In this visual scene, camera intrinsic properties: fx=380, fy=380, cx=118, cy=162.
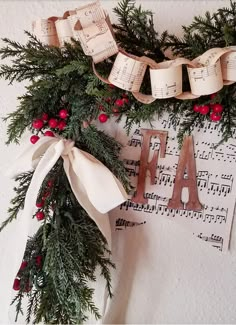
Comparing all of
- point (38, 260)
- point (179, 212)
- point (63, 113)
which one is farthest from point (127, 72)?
point (38, 260)

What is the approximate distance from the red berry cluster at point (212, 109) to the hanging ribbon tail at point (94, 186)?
0.18m

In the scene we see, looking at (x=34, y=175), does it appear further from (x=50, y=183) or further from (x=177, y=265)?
(x=177, y=265)

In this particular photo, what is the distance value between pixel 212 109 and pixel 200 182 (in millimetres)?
134

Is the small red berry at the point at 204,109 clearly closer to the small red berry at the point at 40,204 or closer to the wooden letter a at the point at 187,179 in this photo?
the wooden letter a at the point at 187,179

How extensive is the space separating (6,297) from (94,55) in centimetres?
52

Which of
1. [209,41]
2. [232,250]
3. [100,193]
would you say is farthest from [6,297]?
[209,41]

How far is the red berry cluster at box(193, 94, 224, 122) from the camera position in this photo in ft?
2.02

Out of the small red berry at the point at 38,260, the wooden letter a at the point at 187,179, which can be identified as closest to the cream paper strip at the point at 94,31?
the wooden letter a at the point at 187,179

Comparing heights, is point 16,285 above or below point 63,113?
below

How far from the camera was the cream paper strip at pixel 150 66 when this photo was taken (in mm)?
572

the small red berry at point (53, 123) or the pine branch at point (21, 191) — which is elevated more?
the small red berry at point (53, 123)

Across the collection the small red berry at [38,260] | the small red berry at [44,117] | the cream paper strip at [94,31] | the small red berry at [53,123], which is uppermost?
the cream paper strip at [94,31]

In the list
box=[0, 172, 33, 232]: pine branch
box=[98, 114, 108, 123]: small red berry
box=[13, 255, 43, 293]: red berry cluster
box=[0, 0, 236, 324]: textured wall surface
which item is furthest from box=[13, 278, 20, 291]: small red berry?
box=[98, 114, 108, 123]: small red berry

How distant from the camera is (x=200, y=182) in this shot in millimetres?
678
